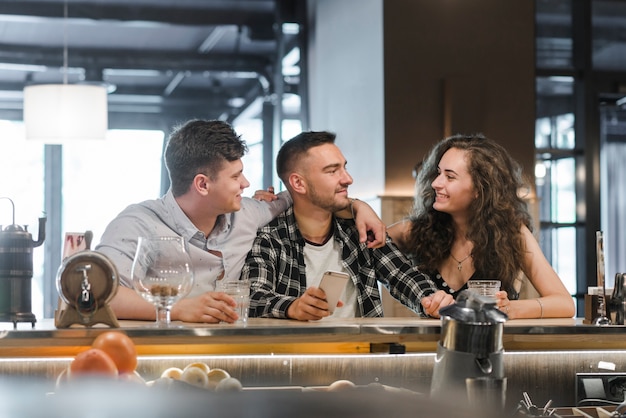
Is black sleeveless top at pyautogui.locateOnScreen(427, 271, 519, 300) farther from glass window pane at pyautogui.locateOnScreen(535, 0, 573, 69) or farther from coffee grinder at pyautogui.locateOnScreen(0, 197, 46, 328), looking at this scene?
glass window pane at pyautogui.locateOnScreen(535, 0, 573, 69)

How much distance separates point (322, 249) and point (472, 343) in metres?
1.23

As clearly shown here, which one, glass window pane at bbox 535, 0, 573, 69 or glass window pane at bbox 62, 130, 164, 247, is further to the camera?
glass window pane at bbox 62, 130, 164, 247

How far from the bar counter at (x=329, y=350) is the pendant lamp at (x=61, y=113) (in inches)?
126

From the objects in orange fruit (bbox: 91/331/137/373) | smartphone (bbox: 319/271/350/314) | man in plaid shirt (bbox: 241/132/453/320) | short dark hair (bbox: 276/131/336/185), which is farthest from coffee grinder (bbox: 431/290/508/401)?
short dark hair (bbox: 276/131/336/185)

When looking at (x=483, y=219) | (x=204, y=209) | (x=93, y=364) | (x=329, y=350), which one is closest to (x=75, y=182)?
(x=204, y=209)

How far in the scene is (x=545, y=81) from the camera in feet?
21.2

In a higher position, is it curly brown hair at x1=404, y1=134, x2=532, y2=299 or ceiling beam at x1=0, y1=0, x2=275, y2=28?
ceiling beam at x1=0, y1=0, x2=275, y2=28

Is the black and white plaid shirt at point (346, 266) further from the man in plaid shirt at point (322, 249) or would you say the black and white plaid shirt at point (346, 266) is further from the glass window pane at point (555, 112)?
the glass window pane at point (555, 112)

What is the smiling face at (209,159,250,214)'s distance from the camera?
267 centimetres

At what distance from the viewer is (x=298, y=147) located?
10.1 feet

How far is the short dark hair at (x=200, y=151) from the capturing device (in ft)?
8.87

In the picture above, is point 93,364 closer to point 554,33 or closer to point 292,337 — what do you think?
point 292,337

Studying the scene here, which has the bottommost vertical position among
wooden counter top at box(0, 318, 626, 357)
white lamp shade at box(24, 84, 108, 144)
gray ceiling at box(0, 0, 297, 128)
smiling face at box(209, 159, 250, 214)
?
wooden counter top at box(0, 318, 626, 357)

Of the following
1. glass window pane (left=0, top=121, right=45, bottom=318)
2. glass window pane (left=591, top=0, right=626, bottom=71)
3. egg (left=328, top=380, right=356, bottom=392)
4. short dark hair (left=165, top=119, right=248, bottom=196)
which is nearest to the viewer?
egg (left=328, top=380, right=356, bottom=392)
